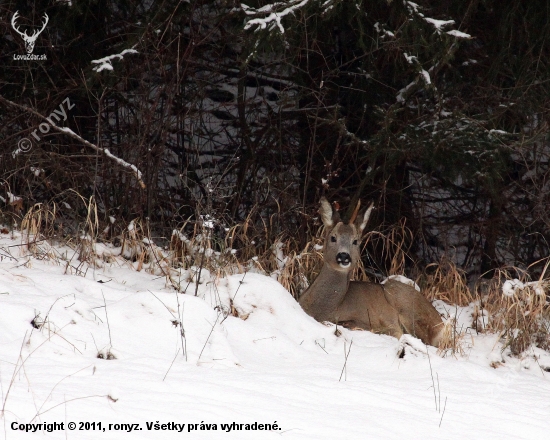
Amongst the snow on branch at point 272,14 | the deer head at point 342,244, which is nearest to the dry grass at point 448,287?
the deer head at point 342,244

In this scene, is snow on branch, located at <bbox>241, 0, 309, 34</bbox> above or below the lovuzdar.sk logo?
above

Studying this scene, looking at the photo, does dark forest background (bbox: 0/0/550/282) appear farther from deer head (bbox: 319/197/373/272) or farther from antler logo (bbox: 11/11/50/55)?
deer head (bbox: 319/197/373/272)

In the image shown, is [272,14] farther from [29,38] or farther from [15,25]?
[15,25]

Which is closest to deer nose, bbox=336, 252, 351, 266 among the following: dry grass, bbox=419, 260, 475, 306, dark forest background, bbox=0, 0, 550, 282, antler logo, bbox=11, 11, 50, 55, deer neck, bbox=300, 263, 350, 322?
deer neck, bbox=300, 263, 350, 322

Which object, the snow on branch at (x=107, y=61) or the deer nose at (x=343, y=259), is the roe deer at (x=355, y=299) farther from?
the snow on branch at (x=107, y=61)

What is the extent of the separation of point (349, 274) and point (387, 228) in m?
1.89

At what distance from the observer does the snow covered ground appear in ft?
11.1

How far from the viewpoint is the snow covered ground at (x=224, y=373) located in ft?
11.1

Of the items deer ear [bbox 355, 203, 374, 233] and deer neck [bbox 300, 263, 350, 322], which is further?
deer ear [bbox 355, 203, 374, 233]

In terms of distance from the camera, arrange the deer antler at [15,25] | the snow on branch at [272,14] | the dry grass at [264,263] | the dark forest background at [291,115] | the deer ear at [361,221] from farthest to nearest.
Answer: the deer antler at [15,25] < the dark forest background at [291,115] < the deer ear at [361,221] < the snow on branch at [272,14] < the dry grass at [264,263]

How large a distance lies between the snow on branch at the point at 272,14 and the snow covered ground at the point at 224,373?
2049mm

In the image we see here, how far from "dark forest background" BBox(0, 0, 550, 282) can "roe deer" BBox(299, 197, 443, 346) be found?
95 cm

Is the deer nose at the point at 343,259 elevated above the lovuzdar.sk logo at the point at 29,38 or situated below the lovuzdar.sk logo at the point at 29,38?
below

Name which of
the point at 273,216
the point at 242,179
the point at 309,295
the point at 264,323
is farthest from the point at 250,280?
the point at 242,179
